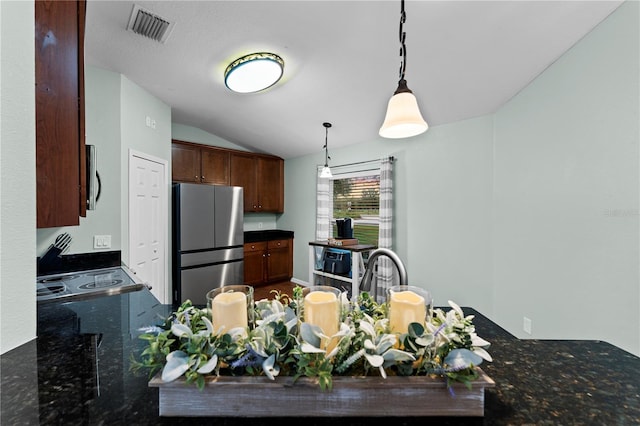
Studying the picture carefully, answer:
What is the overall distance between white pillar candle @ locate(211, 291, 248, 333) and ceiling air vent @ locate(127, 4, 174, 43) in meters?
2.19

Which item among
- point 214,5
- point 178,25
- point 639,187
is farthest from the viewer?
point 178,25

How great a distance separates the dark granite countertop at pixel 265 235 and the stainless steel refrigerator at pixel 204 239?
0.58 metres

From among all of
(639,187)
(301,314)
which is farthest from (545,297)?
(301,314)

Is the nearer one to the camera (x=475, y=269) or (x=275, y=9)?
(x=275, y=9)

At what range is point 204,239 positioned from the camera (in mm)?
3523

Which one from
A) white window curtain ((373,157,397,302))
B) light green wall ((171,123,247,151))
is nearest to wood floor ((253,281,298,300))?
white window curtain ((373,157,397,302))

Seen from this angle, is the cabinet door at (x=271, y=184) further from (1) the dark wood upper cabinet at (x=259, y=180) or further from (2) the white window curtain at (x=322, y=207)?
(2) the white window curtain at (x=322, y=207)

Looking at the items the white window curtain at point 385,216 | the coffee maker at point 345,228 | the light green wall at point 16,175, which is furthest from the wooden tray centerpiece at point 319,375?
the coffee maker at point 345,228

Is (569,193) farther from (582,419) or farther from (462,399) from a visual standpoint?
(462,399)

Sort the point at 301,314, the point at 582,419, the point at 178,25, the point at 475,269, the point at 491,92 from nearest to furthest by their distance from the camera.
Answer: the point at 582,419
the point at 301,314
the point at 178,25
the point at 491,92
the point at 475,269

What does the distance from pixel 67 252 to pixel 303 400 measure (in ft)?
8.09

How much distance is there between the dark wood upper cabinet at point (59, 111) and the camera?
107 cm

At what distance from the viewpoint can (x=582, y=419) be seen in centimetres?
50

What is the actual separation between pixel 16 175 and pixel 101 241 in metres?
1.85
